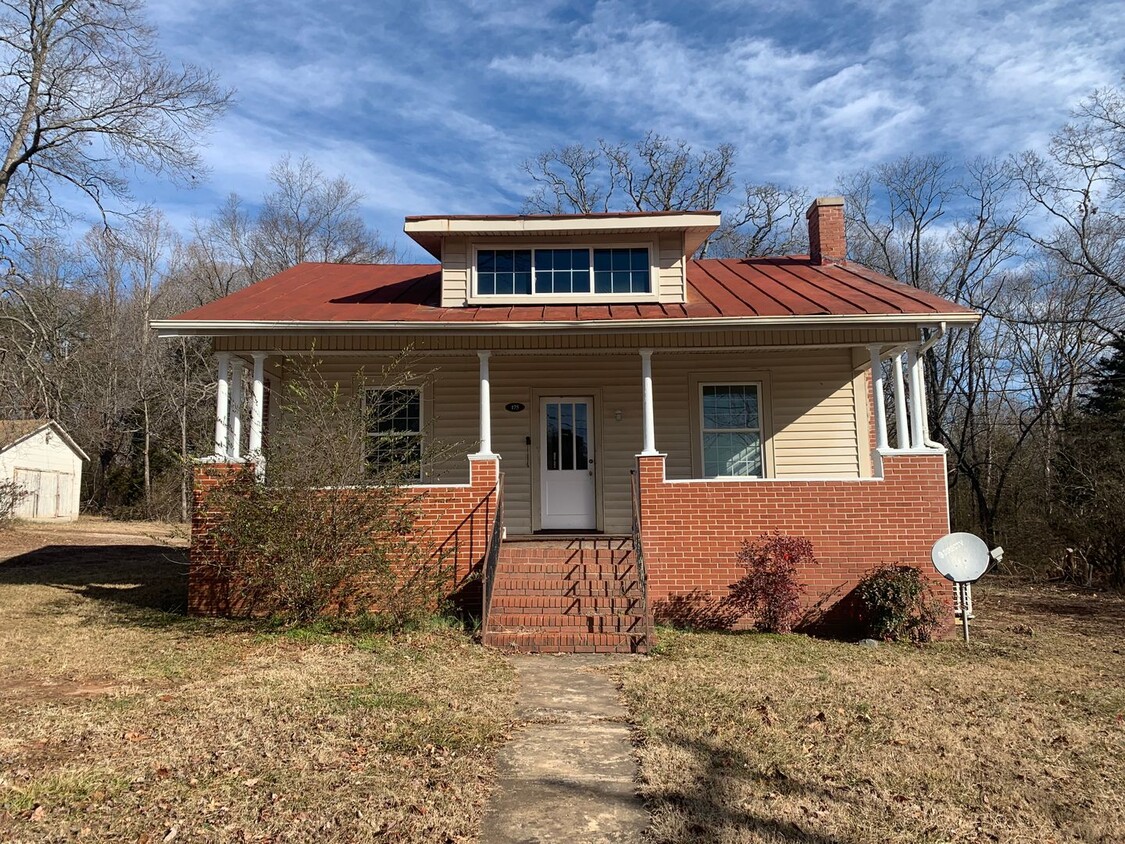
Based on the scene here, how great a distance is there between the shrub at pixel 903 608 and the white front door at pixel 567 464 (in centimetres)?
394

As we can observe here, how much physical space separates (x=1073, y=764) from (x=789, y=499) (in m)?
4.54

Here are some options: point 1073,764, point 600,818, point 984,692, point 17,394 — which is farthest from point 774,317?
point 17,394

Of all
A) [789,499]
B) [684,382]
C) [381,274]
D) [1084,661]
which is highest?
[381,274]

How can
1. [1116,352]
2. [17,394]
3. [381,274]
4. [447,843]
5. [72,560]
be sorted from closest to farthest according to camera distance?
[447,843] < [381,274] < [72,560] < [17,394] < [1116,352]

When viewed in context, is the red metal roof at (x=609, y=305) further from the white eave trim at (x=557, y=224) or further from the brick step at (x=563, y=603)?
the brick step at (x=563, y=603)

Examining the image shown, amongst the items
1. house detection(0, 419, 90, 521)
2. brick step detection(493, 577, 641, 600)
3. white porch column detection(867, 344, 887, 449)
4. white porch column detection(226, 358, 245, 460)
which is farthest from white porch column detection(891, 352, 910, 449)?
house detection(0, 419, 90, 521)

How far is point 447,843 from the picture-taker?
332cm

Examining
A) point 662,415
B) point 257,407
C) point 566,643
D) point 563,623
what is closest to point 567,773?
point 566,643

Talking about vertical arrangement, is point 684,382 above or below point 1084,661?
above

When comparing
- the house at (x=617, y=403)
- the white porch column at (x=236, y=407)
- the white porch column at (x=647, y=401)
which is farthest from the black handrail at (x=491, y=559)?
the white porch column at (x=236, y=407)

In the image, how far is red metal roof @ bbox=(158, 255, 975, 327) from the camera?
9.14 metres

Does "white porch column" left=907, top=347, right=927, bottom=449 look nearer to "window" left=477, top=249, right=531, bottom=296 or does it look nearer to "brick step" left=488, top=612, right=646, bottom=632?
"brick step" left=488, top=612, right=646, bottom=632

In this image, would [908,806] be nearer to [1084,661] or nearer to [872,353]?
[1084,661]

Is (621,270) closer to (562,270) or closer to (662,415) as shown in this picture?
(562,270)
